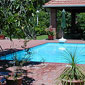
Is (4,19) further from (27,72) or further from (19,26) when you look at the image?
(27,72)

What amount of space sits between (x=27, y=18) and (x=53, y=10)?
50.7 feet

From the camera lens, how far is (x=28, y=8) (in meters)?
4.59

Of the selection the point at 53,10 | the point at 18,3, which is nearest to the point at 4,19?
the point at 18,3

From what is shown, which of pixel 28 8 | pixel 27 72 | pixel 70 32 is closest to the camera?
pixel 28 8

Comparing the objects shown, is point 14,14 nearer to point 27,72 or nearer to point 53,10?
point 27,72

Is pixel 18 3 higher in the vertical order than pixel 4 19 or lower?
higher

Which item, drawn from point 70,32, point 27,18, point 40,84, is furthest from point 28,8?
point 70,32

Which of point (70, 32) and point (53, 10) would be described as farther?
point (70, 32)

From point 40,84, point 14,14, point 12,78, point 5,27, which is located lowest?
point 40,84

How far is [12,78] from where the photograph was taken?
5.37 meters

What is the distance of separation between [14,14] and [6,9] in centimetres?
20

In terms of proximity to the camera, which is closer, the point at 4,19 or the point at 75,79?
the point at 4,19

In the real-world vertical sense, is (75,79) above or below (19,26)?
below

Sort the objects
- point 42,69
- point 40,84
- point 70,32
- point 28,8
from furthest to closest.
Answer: point 70,32
point 42,69
point 40,84
point 28,8
